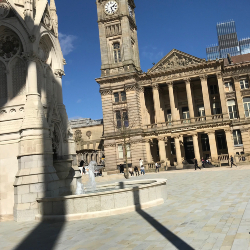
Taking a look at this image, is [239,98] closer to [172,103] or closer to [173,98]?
[173,98]

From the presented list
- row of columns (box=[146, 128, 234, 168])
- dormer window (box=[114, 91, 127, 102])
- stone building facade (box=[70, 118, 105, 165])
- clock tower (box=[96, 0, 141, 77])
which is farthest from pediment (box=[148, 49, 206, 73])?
stone building facade (box=[70, 118, 105, 165])

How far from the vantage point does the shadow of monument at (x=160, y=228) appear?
5.83m

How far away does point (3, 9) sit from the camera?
10.9 meters

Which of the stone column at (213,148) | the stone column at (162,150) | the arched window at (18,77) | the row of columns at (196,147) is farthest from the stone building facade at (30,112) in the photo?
the stone column at (213,148)

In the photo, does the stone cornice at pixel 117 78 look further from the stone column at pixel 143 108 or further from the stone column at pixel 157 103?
the stone column at pixel 157 103

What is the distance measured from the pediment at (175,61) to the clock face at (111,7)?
1323cm

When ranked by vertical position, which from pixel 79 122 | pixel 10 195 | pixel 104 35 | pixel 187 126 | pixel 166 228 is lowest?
pixel 166 228

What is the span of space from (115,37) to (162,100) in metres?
14.6

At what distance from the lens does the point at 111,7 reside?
47188 millimetres

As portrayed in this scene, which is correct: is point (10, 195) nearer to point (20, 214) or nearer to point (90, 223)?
point (20, 214)

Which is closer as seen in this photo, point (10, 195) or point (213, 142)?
point (10, 195)

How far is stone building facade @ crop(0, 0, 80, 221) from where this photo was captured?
9.73 meters

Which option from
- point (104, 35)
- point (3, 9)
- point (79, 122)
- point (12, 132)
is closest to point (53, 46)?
point (3, 9)

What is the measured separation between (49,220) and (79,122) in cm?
5938
